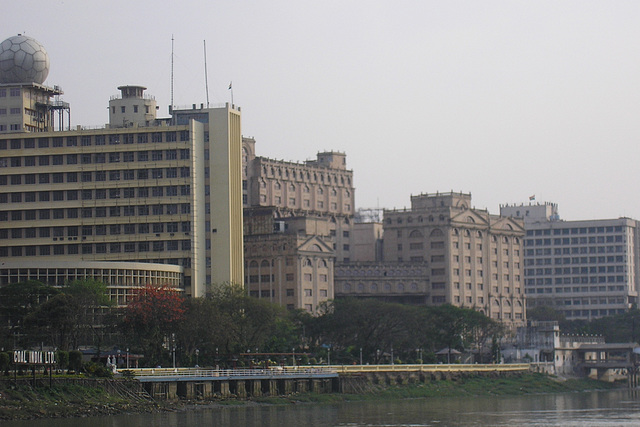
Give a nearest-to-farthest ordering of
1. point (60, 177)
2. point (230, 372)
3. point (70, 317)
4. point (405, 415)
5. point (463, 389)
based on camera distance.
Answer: point (405, 415) → point (230, 372) → point (70, 317) → point (463, 389) → point (60, 177)

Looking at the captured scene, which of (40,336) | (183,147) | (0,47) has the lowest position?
(40,336)

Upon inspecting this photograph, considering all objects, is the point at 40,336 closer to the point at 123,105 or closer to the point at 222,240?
the point at 222,240

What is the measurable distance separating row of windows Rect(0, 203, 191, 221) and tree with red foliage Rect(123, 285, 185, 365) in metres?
33.9

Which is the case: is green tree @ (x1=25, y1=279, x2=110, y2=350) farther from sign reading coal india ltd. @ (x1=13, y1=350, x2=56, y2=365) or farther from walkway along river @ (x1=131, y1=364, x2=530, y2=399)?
walkway along river @ (x1=131, y1=364, x2=530, y2=399)

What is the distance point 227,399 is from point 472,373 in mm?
56562

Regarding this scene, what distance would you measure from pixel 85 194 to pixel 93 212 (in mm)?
2984

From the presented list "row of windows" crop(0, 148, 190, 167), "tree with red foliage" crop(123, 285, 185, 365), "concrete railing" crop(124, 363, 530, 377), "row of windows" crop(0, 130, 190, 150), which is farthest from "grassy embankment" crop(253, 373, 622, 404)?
"row of windows" crop(0, 130, 190, 150)

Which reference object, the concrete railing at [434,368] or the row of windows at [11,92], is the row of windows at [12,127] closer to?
the row of windows at [11,92]

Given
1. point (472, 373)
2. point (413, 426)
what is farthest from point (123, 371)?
point (472, 373)

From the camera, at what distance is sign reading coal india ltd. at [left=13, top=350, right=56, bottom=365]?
120312 mm

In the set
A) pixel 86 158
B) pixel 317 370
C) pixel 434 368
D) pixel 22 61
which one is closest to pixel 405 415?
pixel 317 370

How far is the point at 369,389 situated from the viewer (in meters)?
156

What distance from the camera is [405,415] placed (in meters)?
123

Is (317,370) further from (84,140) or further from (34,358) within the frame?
(84,140)
